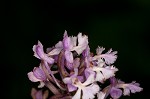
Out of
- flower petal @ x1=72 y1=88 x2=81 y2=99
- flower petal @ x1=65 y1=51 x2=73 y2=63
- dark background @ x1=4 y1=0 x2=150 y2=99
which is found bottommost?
flower petal @ x1=72 y1=88 x2=81 y2=99

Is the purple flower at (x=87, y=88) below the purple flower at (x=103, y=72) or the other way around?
below

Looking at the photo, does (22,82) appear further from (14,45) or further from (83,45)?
(83,45)

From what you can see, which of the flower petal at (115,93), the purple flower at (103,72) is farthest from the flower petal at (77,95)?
the flower petal at (115,93)

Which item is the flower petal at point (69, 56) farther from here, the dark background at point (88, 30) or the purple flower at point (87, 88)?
the dark background at point (88, 30)

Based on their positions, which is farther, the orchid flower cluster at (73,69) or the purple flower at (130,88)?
the purple flower at (130,88)

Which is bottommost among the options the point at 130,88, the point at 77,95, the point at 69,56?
the point at 77,95

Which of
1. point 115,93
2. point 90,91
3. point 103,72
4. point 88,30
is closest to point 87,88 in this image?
point 90,91

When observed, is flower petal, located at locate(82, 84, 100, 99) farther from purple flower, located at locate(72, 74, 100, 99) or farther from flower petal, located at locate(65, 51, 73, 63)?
flower petal, located at locate(65, 51, 73, 63)

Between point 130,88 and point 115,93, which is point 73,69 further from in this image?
point 130,88

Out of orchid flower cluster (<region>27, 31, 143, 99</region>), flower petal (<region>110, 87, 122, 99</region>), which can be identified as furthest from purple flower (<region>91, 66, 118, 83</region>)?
flower petal (<region>110, 87, 122, 99</region>)
